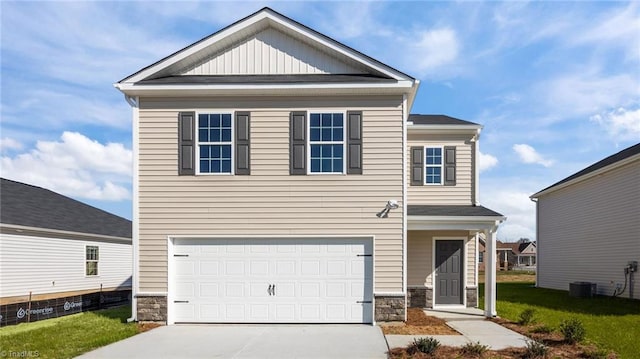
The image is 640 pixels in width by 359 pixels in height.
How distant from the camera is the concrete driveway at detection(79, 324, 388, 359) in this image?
8.45 m

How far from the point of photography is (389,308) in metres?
11.3

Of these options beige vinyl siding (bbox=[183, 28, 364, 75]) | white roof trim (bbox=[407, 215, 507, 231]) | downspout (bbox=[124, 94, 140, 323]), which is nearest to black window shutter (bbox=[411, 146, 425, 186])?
white roof trim (bbox=[407, 215, 507, 231])

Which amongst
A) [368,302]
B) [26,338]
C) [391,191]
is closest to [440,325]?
[368,302]

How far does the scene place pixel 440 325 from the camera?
11.2 metres

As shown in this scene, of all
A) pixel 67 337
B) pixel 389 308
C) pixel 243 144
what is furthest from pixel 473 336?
pixel 67 337

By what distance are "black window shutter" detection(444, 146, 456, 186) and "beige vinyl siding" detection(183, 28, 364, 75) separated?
14.6ft

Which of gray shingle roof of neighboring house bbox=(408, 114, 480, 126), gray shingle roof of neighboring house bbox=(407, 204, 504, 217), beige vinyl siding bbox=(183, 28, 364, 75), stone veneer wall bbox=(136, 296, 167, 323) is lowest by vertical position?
stone veneer wall bbox=(136, 296, 167, 323)

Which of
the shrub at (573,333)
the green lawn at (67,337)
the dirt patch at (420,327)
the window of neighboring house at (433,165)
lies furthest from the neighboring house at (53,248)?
the shrub at (573,333)

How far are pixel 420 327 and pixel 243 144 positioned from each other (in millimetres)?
5920

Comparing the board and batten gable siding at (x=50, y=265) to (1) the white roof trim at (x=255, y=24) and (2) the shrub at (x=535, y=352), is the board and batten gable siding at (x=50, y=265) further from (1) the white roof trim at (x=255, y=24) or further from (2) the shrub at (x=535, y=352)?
(2) the shrub at (x=535, y=352)

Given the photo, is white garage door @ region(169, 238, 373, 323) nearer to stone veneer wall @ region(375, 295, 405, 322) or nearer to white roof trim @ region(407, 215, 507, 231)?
stone veneer wall @ region(375, 295, 405, 322)

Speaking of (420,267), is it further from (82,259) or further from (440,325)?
(82,259)

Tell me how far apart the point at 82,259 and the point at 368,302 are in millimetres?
13945

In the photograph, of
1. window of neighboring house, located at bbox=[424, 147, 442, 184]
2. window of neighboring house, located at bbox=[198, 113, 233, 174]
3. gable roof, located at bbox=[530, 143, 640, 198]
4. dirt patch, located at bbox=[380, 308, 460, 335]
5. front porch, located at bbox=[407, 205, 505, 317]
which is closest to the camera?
dirt patch, located at bbox=[380, 308, 460, 335]
